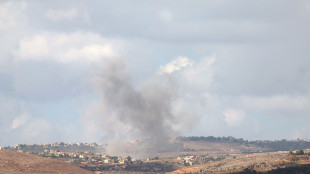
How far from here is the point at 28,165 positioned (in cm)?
16475

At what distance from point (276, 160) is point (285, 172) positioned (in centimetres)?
2996

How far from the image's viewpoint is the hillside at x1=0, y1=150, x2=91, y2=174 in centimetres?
15725

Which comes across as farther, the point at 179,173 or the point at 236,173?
the point at 179,173

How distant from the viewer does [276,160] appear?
171m

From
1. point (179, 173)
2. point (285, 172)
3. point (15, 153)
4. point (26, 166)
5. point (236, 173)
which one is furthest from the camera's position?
point (179, 173)

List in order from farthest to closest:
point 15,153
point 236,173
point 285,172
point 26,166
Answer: point 15,153
point 26,166
point 236,173
point 285,172

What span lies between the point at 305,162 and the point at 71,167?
75323mm

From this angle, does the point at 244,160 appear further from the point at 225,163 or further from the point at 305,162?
the point at 305,162

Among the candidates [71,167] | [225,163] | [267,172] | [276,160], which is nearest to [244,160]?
[225,163]

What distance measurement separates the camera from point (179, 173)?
18688 centimetres

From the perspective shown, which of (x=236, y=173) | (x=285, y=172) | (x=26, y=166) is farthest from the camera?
(x=26, y=166)

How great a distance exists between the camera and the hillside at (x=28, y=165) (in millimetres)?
157250

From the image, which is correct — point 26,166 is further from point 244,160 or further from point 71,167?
point 244,160

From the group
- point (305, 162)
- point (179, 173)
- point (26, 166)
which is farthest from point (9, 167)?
point (305, 162)
